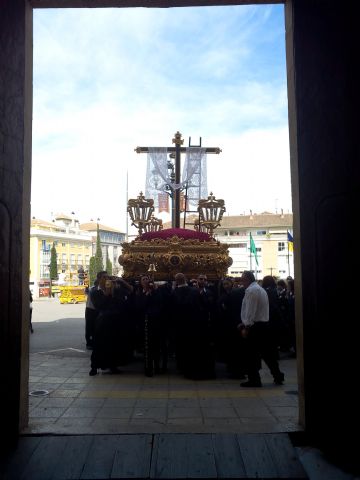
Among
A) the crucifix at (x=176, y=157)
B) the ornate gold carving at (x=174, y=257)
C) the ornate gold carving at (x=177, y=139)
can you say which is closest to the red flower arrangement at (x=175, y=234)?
the ornate gold carving at (x=174, y=257)

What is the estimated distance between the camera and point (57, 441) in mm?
4281

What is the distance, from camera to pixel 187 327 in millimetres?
7801

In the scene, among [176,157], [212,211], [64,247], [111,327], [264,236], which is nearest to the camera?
[111,327]

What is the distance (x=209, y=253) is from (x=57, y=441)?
18.2 feet

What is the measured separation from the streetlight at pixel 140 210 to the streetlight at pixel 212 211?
1.31m

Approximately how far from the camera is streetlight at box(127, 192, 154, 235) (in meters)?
11.1

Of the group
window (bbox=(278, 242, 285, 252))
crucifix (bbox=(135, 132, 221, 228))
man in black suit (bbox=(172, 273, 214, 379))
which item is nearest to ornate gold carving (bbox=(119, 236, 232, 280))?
man in black suit (bbox=(172, 273, 214, 379))

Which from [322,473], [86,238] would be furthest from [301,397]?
[86,238]

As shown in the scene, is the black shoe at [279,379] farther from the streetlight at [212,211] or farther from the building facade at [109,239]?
the building facade at [109,239]

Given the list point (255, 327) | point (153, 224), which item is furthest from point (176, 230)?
point (255, 327)

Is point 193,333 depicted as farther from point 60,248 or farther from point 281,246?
point 60,248

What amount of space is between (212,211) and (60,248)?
76.7 meters

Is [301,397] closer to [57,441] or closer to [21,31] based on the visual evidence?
[57,441]

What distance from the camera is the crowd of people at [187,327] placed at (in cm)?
709
